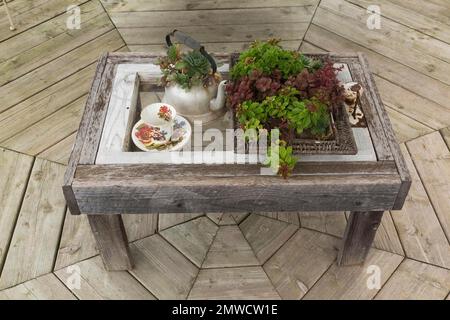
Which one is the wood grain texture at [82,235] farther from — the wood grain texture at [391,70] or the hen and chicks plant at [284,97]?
the wood grain texture at [391,70]

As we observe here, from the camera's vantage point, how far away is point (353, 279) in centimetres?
149

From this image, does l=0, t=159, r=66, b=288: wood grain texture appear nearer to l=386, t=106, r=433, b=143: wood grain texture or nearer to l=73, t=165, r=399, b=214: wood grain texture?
l=73, t=165, r=399, b=214: wood grain texture

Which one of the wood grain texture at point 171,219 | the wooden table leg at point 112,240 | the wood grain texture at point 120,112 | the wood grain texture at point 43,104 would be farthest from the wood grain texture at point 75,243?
the wood grain texture at point 43,104

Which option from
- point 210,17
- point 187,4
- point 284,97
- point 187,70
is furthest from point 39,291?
point 187,4

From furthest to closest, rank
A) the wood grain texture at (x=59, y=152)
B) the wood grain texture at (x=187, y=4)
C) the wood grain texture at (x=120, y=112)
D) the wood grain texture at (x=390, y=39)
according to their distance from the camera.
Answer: the wood grain texture at (x=187, y=4), the wood grain texture at (x=390, y=39), the wood grain texture at (x=59, y=152), the wood grain texture at (x=120, y=112)

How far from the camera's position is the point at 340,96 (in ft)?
4.06

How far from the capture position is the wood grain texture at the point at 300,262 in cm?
148

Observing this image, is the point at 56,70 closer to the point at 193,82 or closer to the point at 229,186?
the point at 193,82

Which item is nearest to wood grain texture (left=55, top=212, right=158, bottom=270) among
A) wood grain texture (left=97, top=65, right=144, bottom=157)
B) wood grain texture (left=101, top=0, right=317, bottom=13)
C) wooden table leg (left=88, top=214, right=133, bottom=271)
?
wooden table leg (left=88, top=214, right=133, bottom=271)

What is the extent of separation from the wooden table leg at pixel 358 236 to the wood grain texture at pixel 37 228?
37.1 inches

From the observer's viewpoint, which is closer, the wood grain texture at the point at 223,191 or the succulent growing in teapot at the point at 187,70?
the wood grain texture at the point at 223,191

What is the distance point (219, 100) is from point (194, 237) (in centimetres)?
51

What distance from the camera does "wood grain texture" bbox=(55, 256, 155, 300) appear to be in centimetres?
145
